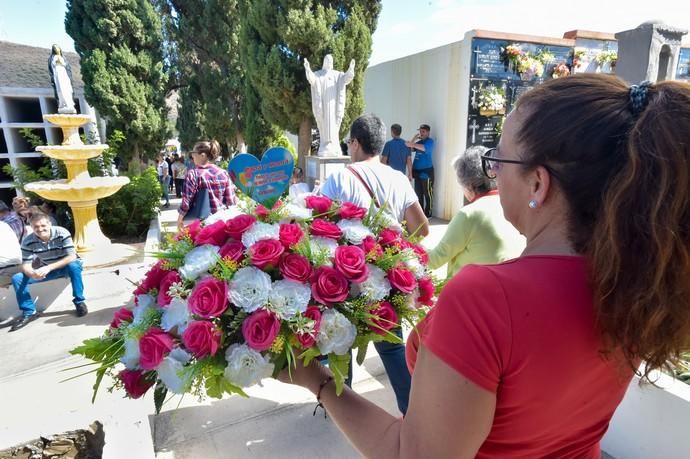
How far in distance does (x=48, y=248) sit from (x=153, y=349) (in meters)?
3.97

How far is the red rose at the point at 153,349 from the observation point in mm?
896

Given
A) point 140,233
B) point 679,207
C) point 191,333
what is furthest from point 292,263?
point 140,233

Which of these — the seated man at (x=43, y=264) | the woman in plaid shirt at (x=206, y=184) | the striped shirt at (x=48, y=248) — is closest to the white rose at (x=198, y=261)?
the woman in plaid shirt at (x=206, y=184)

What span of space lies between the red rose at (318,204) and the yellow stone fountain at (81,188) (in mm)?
5570

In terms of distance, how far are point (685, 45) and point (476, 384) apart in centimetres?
1019

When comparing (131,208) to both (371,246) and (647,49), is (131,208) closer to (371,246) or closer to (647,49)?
(371,246)

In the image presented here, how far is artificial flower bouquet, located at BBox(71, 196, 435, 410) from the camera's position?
0.91 meters

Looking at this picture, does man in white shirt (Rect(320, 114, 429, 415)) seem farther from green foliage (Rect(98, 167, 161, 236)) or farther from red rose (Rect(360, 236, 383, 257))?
green foliage (Rect(98, 167, 161, 236))

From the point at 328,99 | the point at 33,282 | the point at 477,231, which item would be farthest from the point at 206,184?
the point at 328,99

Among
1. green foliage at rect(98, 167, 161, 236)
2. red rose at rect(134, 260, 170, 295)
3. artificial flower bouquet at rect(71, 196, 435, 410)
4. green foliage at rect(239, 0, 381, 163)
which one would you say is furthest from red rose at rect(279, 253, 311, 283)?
green foliage at rect(239, 0, 381, 163)

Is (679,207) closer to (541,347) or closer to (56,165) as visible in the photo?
(541,347)

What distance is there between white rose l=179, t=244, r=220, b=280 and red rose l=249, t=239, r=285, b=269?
0.33 feet

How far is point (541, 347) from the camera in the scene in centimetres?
67

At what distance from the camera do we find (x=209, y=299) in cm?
91
